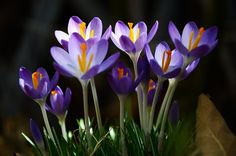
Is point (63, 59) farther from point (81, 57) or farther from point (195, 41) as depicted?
point (195, 41)

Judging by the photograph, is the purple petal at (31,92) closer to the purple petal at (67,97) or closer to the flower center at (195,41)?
the purple petal at (67,97)

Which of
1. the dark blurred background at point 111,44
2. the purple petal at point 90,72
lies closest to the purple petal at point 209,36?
the purple petal at point 90,72

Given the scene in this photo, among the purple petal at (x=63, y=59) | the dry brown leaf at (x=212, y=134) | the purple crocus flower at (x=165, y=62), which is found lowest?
the dry brown leaf at (x=212, y=134)

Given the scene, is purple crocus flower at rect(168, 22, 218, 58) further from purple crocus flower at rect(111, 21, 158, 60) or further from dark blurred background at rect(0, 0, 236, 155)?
dark blurred background at rect(0, 0, 236, 155)

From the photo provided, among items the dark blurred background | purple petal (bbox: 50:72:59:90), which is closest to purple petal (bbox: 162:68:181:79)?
purple petal (bbox: 50:72:59:90)

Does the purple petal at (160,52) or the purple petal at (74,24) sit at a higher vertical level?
the purple petal at (74,24)

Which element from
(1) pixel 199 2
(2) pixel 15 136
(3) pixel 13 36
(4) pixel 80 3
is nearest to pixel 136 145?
(2) pixel 15 136

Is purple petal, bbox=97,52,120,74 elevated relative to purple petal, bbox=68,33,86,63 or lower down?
lower down
